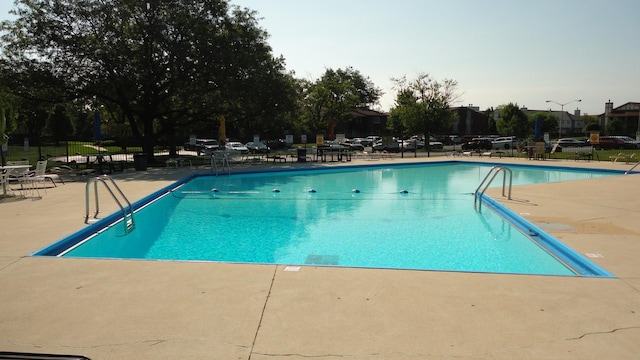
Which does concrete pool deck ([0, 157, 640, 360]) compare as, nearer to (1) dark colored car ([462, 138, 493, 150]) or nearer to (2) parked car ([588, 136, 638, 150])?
(1) dark colored car ([462, 138, 493, 150])

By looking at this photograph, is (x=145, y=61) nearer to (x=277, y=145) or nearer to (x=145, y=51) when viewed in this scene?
(x=145, y=51)

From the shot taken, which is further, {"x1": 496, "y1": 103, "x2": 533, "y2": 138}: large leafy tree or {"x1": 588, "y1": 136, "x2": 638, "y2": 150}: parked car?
{"x1": 496, "y1": 103, "x2": 533, "y2": 138}: large leafy tree

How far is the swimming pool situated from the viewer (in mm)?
7270

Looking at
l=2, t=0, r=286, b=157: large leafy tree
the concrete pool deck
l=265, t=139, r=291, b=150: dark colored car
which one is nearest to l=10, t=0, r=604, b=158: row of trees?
l=2, t=0, r=286, b=157: large leafy tree

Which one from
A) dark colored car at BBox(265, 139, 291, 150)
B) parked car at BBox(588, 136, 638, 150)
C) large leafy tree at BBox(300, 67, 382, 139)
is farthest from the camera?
large leafy tree at BBox(300, 67, 382, 139)

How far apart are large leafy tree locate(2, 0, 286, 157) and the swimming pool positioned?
32.1 feet

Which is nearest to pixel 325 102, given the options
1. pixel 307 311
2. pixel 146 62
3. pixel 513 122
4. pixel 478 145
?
pixel 478 145

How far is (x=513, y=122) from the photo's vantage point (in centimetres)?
6319

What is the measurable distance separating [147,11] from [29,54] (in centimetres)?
647

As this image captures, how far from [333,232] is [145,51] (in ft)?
61.4

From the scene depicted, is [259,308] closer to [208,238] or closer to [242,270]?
[242,270]

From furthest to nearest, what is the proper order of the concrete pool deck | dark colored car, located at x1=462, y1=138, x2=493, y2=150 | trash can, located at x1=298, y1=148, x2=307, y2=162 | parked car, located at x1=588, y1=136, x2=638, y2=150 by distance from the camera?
dark colored car, located at x1=462, y1=138, x2=493, y2=150 < parked car, located at x1=588, y1=136, x2=638, y2=150 < trash can, located at x1=298, y1=148, x2=307, y2=162 < the concrete pool deck

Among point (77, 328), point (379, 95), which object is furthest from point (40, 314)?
point (379, 95)

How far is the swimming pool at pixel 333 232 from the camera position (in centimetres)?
727
